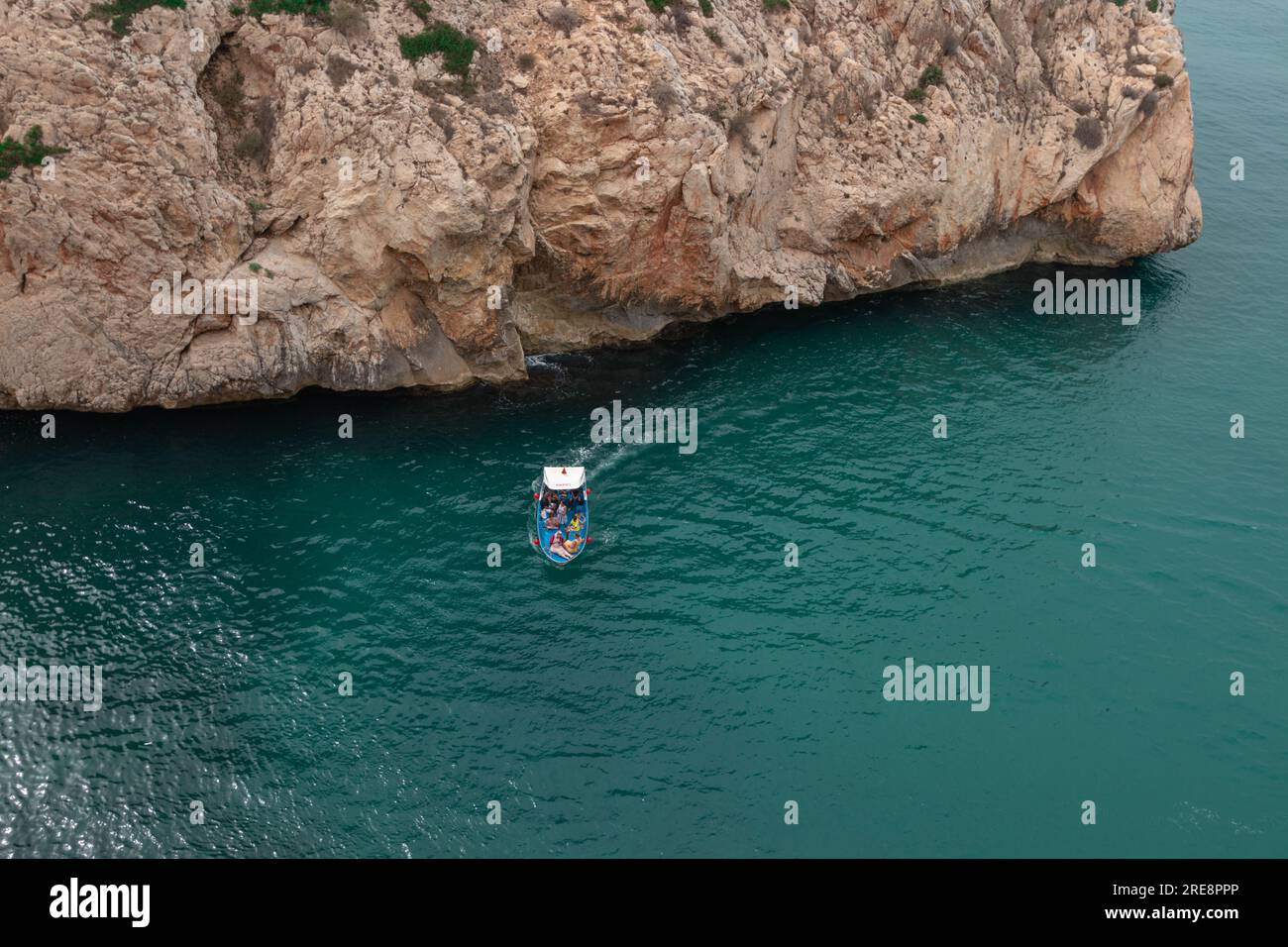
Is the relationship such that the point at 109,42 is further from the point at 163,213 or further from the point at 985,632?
the point at 985,632

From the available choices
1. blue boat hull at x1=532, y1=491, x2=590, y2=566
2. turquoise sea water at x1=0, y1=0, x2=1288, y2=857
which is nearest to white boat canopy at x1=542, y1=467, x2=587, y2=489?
blue boat hull at x1=532, y1=491, x2=590, y2=566

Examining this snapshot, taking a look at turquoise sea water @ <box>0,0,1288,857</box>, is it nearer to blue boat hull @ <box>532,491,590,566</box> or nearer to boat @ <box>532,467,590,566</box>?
blue boat hull @ <box>532,491,590,566</box>

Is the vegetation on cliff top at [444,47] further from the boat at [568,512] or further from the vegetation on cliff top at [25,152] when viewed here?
the boat at [568,512]

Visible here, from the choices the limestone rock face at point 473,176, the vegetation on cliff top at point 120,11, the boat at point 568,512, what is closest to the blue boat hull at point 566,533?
the boat at point 568,512

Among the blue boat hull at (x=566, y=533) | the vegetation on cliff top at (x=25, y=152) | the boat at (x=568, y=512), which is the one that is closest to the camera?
the blue boat hull at (x=566, y=533)

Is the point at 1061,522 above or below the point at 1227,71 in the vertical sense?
below

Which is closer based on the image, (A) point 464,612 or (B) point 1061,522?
(A) point 464,612

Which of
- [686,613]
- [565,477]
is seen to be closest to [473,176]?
[565,477]

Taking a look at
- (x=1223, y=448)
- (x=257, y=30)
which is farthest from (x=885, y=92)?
(x=257, y=30)
